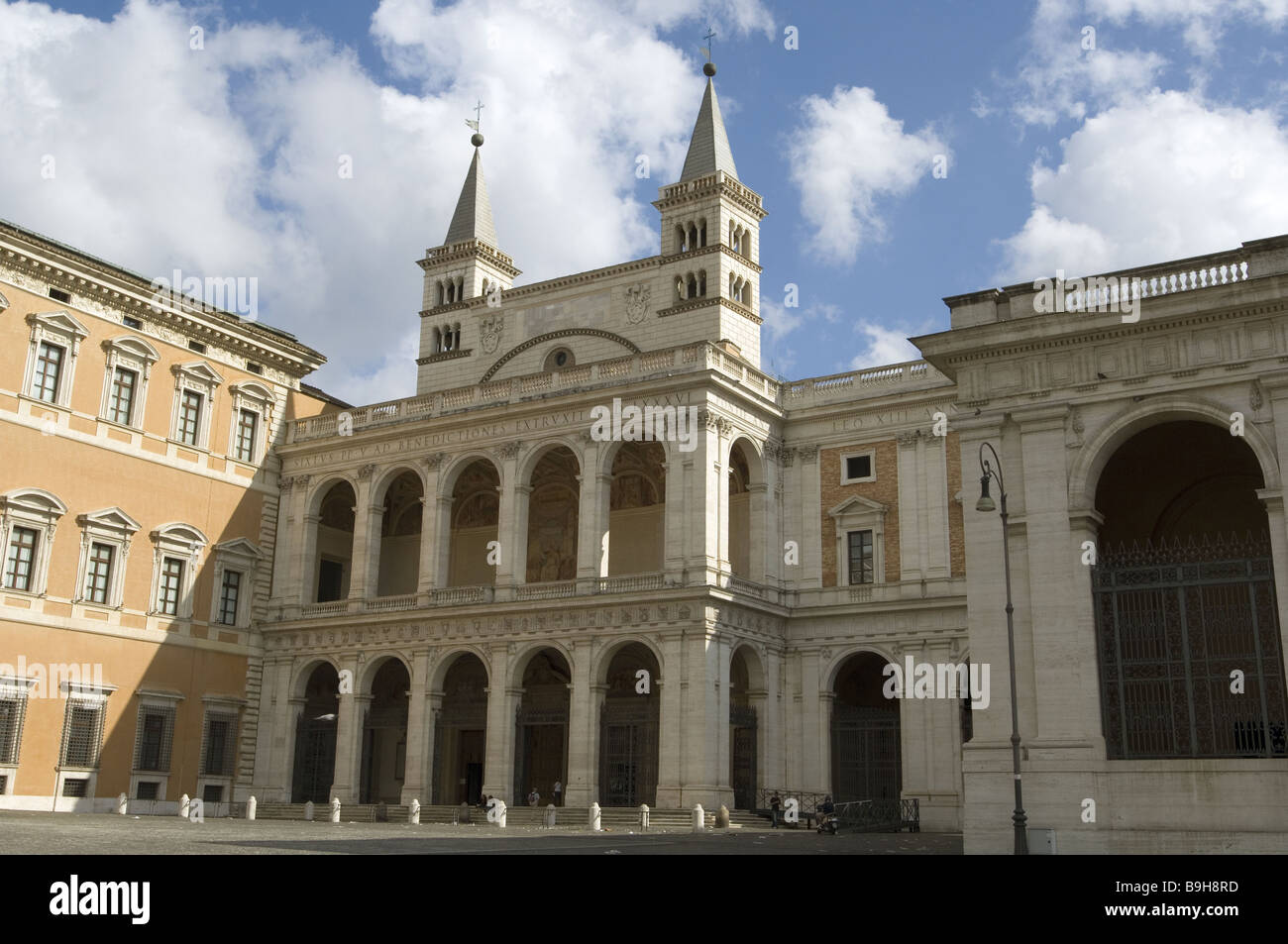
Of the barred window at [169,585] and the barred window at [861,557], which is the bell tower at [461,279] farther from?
the barred window at [861,557]

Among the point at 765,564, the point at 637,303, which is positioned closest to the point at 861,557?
the point at 765,564

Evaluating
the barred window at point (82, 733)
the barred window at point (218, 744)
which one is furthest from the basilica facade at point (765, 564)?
the barred window at point (82, 733)

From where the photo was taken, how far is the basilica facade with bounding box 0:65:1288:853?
1984 cm

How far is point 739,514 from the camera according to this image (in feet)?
134

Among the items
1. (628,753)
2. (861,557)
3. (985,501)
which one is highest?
(861,557)

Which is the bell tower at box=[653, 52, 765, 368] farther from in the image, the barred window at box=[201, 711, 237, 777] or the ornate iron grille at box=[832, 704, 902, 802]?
the barred window at box=[201, 711, 237, 777]

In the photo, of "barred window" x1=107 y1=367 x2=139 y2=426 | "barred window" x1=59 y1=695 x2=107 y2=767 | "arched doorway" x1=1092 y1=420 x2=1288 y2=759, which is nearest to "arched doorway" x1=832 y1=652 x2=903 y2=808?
"arched doorway" x1=1092 y1=420 x2=1288 y2=759

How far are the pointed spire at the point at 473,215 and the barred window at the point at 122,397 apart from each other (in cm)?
1851

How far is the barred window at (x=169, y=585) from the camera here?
129 ft

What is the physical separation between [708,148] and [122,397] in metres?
23.3

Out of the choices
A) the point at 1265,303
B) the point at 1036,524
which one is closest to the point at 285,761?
the point at 1036,524

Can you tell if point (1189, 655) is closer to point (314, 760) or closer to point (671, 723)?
point (671, 723)

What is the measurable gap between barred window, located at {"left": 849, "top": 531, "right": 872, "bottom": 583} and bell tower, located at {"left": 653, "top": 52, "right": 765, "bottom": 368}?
379 inches
